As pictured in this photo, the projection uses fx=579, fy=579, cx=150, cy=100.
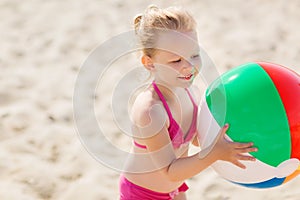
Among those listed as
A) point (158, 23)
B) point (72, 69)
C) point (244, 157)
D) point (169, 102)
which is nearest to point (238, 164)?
point (244, 157)

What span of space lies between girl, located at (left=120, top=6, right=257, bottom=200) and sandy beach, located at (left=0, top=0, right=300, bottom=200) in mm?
1185

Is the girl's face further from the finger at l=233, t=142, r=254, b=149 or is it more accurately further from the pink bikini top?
the finger at l=233, t=142, r=254, b=149

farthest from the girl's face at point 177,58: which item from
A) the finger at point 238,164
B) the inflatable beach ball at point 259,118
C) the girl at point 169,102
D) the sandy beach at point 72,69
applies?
the sandy beach at point 72,69

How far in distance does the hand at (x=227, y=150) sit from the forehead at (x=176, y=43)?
34 cm

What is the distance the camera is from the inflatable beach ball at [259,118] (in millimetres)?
2273

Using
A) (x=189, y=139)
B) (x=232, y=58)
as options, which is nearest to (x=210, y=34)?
(x=232, y=58)

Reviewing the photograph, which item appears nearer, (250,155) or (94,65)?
(250,155)

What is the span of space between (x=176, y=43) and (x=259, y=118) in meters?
0.44

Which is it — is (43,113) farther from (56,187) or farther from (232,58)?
(232,58)

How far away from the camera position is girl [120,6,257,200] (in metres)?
2.26

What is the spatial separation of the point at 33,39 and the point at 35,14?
0.44 meters

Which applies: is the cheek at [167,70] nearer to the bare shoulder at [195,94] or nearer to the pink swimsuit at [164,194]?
the pink swimsuit at [164,194]

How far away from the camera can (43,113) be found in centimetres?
416

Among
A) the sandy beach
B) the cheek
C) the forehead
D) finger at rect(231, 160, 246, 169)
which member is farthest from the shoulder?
the sandy beach
